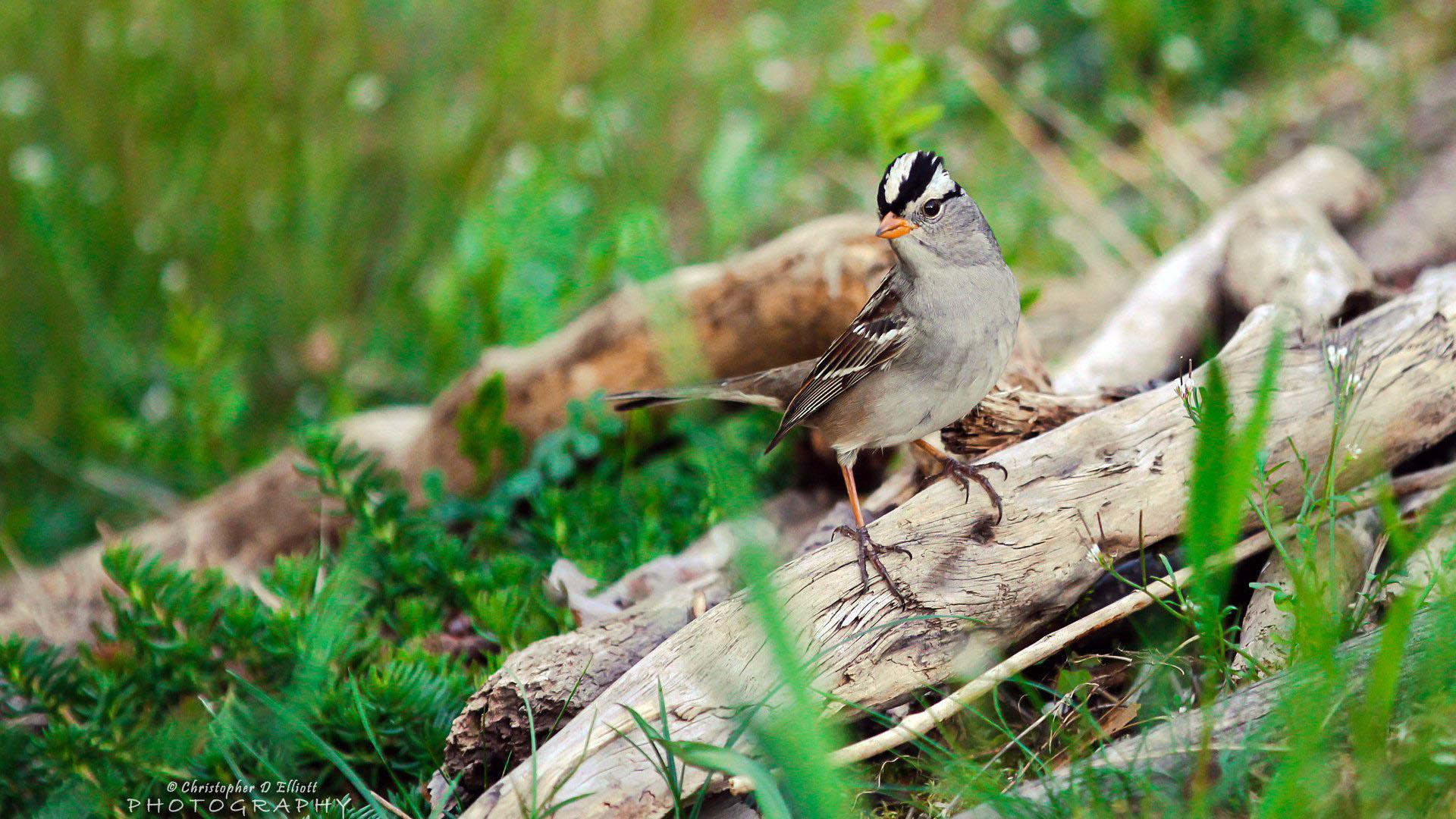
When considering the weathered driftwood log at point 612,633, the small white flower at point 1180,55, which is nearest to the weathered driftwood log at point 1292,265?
the weathered driftwood log at point 612,633

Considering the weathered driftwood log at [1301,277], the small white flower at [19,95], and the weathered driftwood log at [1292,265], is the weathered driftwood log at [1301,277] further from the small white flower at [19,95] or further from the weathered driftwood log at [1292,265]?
the small white flower at [19,95]

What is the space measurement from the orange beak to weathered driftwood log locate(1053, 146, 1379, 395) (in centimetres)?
106

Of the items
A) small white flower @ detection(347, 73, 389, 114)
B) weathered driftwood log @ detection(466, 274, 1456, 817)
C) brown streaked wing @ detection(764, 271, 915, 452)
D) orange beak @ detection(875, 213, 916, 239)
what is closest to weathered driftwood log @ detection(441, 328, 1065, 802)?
weathered driftwood log @ detection(466, 274, 1456, 817)

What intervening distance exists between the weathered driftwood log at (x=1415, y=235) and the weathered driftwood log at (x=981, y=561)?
95cm

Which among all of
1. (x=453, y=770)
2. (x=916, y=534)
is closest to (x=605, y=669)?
(x=453, y=770)

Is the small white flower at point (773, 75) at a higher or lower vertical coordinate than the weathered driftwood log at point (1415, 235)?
higher

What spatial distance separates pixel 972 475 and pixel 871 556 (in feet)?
1.25

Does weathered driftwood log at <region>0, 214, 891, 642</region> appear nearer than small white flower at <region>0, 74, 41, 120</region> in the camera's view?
Yes

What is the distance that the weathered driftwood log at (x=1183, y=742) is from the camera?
2.01 m

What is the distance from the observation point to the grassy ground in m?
4.52

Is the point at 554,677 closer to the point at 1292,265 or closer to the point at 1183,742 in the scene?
the point at 1183,742

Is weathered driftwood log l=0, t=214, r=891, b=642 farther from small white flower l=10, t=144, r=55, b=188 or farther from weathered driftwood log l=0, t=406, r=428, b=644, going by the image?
small white flower l=10, t=144, r=55, b=188

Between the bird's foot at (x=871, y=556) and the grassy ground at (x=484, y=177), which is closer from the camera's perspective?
the bird's foot at (x=871, y=556)

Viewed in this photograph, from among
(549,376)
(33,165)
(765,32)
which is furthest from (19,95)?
(765,32)
